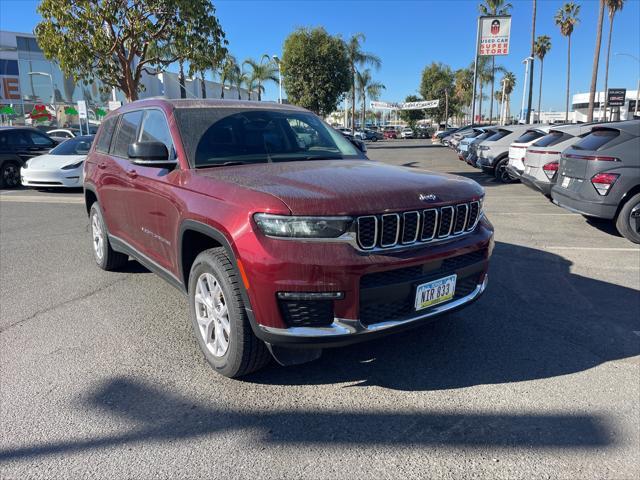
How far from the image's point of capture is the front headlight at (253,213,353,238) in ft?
8.43

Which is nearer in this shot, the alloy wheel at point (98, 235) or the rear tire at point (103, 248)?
the rear tire at point (103, 248)

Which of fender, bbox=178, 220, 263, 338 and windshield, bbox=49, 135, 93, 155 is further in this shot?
windshield, bbox=49, 135, 93, 155

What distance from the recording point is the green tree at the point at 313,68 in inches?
1067

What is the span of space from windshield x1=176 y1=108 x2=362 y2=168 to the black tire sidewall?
0.80 m

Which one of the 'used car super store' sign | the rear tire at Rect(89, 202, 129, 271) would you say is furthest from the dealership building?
the rear tire at Rect(89, 202, 129, 271)

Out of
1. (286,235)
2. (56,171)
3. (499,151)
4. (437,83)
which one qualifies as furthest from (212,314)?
(437,83)

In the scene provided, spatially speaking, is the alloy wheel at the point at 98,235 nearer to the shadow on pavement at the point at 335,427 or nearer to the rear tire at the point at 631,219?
the shadow on pavement at the point at 335,427

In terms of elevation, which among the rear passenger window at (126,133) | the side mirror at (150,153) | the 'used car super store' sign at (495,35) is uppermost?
the 'used car super store' sign at (495,35)

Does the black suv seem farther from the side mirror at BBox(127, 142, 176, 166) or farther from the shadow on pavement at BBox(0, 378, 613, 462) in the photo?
the shadow on pavement at BBox(0, 378, 613, 462)

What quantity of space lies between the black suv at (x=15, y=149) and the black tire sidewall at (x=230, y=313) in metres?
13.9

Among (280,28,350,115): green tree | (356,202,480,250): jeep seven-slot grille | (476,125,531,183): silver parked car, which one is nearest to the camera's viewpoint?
(356,202,480,250): jeep seven-slot grille

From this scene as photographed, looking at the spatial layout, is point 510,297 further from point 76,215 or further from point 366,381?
point 76,215

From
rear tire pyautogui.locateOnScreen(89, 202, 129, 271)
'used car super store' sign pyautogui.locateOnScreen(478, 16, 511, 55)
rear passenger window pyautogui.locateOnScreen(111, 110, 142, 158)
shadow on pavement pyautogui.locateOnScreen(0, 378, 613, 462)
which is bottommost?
shadow on pavement pyautogui.locateOnScreen(0, 378, 613, 462)

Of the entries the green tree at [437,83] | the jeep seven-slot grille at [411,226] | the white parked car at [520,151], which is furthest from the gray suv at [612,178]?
the green tree at [437,83]
